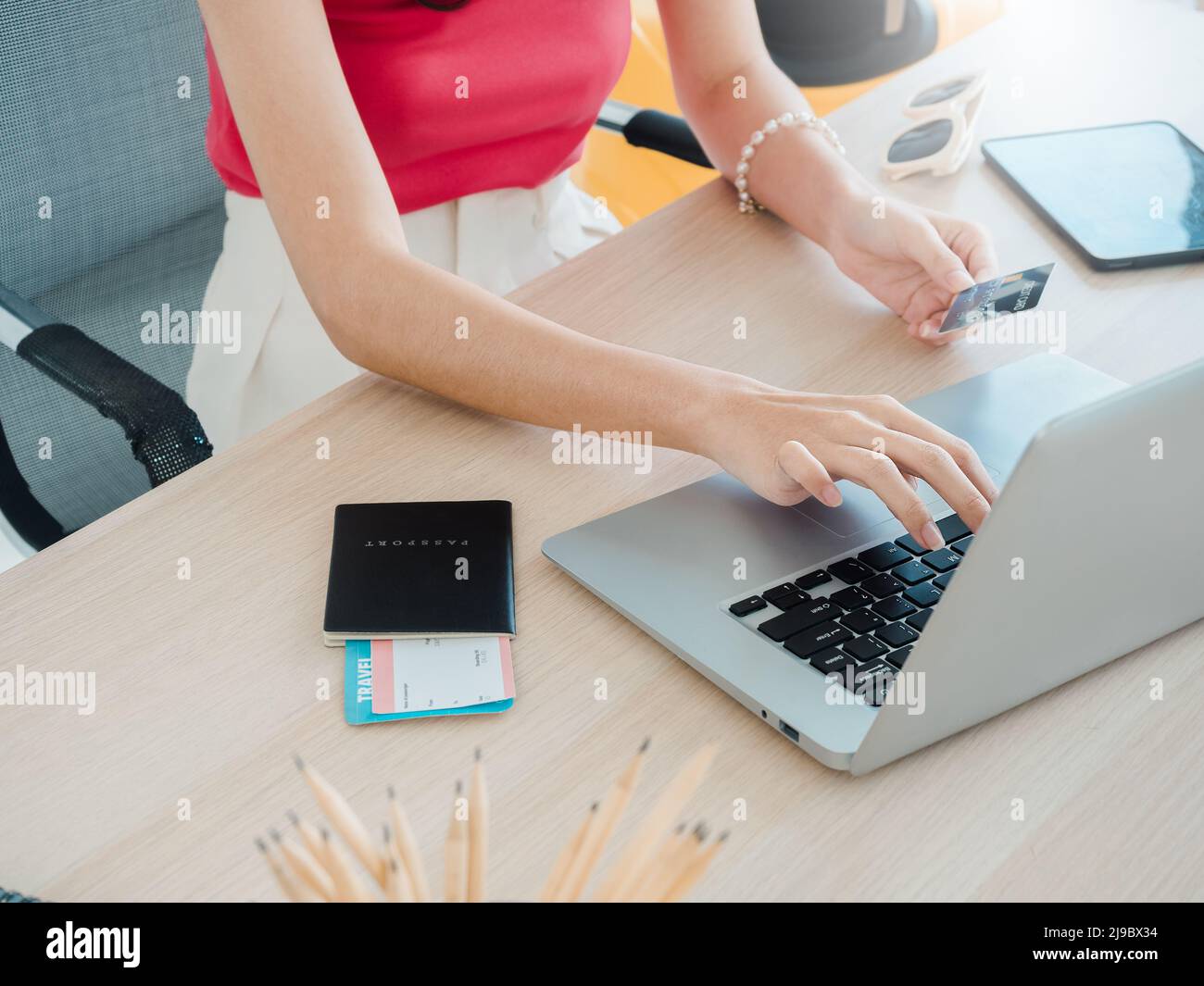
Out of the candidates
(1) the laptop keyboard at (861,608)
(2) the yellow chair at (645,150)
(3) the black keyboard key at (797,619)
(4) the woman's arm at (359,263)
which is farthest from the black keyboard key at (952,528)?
(2) the yellow chair at (645,150)

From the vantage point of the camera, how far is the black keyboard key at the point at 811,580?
699mm

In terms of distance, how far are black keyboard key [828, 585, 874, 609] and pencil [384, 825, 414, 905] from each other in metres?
0.34

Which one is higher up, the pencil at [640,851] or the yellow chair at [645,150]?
the pencil at [640,851]

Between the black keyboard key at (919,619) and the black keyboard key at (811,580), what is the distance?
0.06 m

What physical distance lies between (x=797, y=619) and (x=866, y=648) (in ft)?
0.14

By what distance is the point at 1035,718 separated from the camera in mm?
633

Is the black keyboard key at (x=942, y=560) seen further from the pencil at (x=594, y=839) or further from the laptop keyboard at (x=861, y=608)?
the pencil at (x=594, y=839)

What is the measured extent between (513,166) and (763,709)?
27.6 inches

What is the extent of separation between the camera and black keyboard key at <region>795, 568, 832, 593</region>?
0.70 metres

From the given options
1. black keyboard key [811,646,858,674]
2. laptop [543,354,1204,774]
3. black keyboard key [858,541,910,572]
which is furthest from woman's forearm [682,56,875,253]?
black keyboard key [811,646,858,674]

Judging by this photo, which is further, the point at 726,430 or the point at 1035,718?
the point at 726,430

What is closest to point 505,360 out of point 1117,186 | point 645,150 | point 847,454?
point 847,454
